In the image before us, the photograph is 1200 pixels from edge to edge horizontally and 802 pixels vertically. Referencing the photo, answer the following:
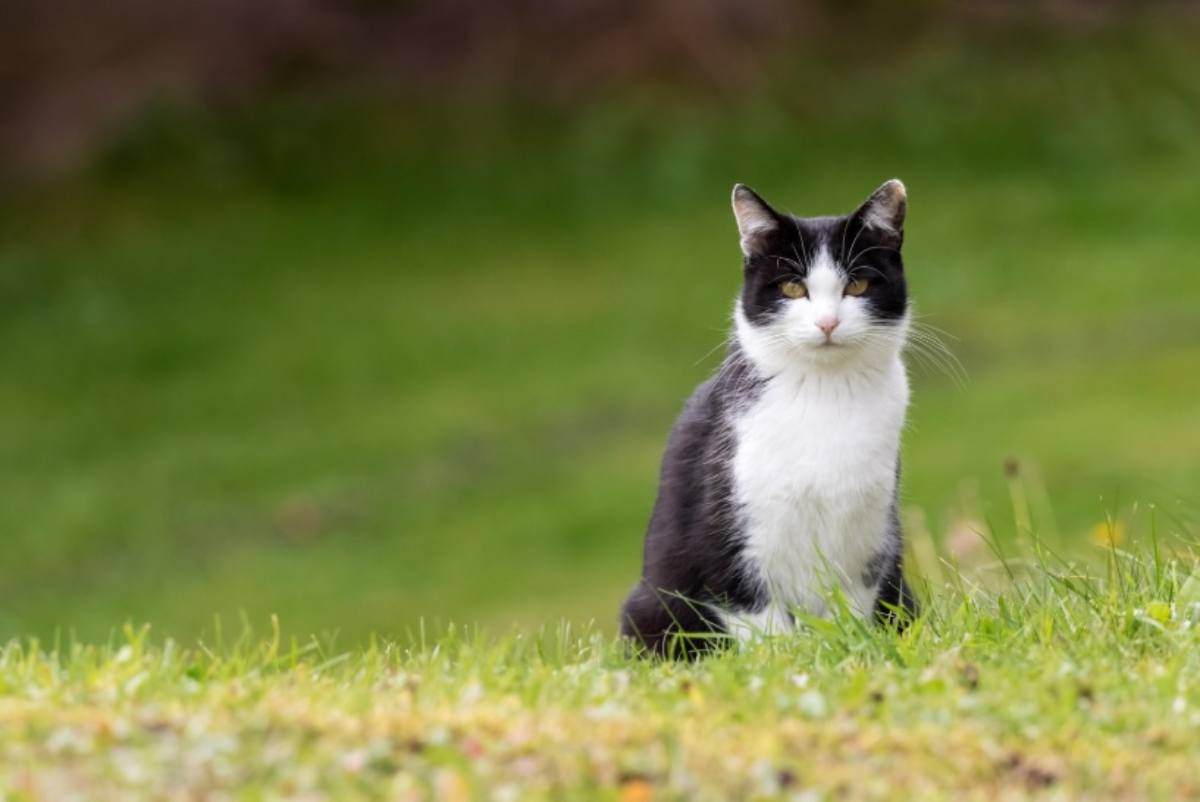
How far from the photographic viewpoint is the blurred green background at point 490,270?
17.4 metres

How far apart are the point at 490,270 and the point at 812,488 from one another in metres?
16.0

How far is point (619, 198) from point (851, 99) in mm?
3540

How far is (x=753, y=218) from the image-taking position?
7105mm

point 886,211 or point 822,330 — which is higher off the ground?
point 886,211

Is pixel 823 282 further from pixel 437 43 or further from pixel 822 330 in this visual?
pixel 437 43

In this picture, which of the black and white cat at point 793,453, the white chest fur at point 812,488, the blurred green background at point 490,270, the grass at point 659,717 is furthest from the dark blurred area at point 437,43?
the grass at point 659,717

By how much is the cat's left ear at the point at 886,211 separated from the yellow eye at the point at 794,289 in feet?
1.04

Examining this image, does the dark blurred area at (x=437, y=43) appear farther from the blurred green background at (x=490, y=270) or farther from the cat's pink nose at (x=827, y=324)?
the cat's pink nose at (x=827, y=324)

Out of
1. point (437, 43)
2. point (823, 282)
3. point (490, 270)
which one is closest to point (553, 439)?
point (490, 270)

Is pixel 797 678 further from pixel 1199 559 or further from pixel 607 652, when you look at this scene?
pixel 1199 559

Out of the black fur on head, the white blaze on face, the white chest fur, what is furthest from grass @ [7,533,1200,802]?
the black fur on head

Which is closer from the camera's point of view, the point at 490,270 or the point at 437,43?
the point at 490,270

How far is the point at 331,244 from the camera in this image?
912 inches

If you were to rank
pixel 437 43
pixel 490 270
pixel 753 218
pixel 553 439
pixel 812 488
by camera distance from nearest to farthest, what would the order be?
pixel 812 488, pixel 753 218, pixel 553 439, pixel 490 270, pixel 437 43
